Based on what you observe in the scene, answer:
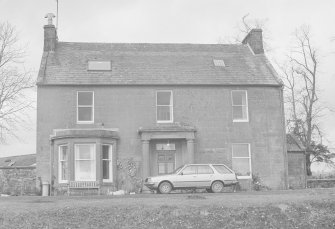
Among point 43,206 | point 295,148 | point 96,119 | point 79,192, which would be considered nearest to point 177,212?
point 43,206

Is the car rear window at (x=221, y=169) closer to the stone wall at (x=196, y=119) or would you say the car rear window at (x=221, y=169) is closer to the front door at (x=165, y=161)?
the stone wall at (x=196, y=119)

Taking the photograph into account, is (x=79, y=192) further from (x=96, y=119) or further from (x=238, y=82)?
(x=238, y=82)

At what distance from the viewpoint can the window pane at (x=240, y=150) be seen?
31.0 m

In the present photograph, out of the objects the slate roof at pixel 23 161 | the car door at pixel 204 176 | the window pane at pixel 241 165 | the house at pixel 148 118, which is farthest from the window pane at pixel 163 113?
the slate roof at pixel 23 161

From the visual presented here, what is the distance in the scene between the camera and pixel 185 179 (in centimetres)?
2569

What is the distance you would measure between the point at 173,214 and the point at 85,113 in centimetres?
1484

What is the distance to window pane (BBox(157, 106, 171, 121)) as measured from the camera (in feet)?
101

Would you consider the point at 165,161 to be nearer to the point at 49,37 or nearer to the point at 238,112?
the point at 238,112

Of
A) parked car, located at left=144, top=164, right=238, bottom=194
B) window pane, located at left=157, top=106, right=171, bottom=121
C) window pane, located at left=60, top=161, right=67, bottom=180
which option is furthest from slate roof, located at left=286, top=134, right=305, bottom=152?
window pane, located at left=60, top=161, right=67, bottom=180

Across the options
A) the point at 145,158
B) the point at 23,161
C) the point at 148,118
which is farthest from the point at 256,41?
the point at 23,161

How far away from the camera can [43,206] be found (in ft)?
55.9

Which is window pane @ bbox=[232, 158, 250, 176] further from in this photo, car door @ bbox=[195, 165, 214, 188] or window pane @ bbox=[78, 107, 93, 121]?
window pane @ bbox=[78, 107, 93, 121]

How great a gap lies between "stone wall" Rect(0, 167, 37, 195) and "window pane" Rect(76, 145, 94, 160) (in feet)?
11.2

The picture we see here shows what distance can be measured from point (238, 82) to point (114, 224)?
56.1 feet
